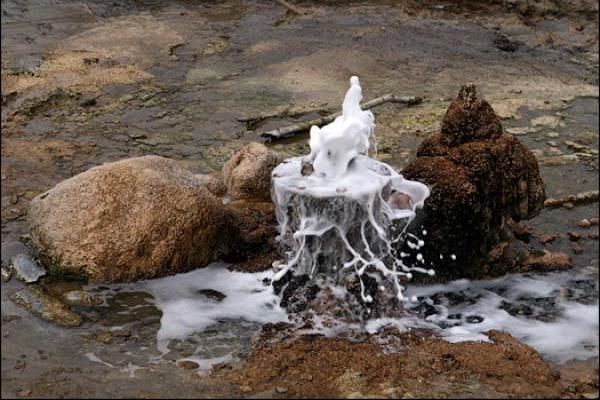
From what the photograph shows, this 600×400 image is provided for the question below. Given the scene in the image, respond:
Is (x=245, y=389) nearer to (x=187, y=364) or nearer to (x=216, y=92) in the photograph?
(x=187, y=364)

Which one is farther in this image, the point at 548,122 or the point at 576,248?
the point at 548,122

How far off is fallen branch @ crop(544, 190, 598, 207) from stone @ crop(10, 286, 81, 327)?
4.16m

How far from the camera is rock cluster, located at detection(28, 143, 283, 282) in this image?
5.80 meters

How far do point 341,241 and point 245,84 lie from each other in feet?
16.7

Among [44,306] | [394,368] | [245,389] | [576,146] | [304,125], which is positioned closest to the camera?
[245,389]

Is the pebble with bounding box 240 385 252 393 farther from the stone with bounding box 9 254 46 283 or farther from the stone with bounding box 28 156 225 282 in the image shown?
the stone with bounding box 9 254 46 283

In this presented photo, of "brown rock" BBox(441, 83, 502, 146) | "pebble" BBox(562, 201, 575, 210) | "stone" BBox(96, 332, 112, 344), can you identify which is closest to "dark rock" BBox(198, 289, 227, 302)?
"stone" BBox(96, 332, 112, 344)

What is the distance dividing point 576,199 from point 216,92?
4612 millimetres

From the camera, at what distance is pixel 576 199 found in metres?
7.20

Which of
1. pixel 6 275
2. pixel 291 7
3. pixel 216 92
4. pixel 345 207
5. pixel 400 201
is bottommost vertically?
pixel 6 275

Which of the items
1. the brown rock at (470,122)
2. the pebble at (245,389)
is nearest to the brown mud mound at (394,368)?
the pebble at (245,389)

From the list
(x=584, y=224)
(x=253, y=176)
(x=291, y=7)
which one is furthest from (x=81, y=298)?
(x=291, y=7)

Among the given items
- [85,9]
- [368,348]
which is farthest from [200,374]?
[85,9]

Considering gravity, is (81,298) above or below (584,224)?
below
